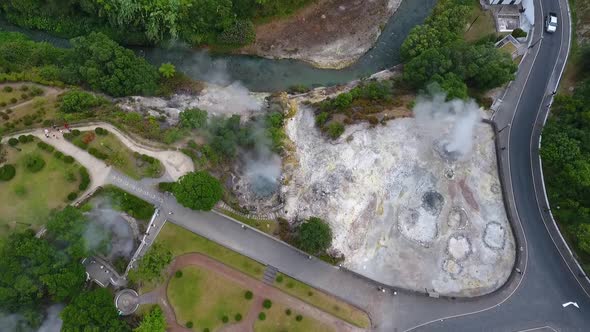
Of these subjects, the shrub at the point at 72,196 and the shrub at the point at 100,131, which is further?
the shrub at the point at 100,131

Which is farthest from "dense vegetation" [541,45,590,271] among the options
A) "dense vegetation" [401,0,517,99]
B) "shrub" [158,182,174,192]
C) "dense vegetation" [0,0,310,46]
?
"shrub" [158,182,174,192]

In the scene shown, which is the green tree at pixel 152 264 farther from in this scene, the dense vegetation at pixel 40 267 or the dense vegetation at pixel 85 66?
the dense vegetation at pixel 85 66

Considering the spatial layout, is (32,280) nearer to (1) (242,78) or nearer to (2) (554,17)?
(1) (242,78)

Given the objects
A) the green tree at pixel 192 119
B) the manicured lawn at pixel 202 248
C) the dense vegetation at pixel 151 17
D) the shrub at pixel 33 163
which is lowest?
the manicured lawn at pixel 202 248

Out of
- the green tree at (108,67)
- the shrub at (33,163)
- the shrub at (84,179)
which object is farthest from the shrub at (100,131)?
the green tree at (108,67)

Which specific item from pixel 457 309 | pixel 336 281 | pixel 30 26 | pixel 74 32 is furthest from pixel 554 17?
pixel 30 26

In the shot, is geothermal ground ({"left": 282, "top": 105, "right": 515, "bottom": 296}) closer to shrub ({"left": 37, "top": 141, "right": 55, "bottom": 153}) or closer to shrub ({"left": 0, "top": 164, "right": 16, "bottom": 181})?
shrub ({"left": 37, "top": 141, "right": 55, "bottom": 153})
